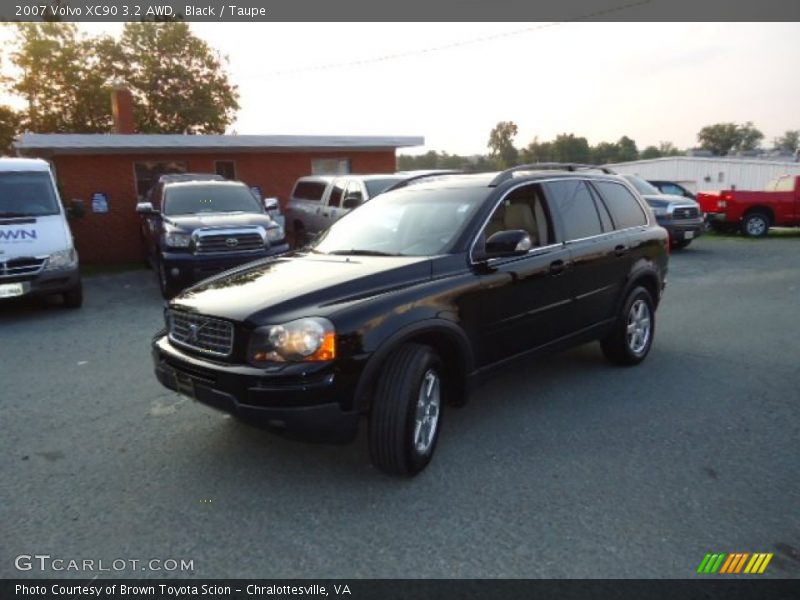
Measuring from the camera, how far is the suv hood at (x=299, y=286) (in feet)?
10.6

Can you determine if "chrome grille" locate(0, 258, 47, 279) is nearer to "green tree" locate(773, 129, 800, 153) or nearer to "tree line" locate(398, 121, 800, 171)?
"tree line" locate(398, 121, 800, 171)

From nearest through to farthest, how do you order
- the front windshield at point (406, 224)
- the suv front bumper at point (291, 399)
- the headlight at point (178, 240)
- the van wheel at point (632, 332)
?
1. the suv front bumper at point (291, 399)
2. the front windshield at point (406, 224)
3. the van wheel at point (632, 332)
4. the headlight at point (178, 240)

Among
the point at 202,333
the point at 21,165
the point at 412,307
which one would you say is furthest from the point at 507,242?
the point at 21,165

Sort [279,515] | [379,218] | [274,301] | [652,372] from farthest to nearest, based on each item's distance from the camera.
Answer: [652,372]
[379,218]
[274,301]
[279,515]

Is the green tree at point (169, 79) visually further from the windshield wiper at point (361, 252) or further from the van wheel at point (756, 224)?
the windshield wiper at point (361, 252)

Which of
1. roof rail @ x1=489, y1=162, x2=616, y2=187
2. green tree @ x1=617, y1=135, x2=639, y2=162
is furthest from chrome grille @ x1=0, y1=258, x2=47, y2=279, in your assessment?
green tree @ x1=617, y1=135, x2=639, y2=162

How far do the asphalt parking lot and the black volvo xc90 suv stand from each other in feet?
1.43

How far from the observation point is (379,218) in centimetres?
470

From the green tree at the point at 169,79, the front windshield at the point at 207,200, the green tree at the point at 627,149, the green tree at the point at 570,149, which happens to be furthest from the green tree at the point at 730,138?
the front windshield at the point at 207,200

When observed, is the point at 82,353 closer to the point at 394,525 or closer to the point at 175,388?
the point at 175,388

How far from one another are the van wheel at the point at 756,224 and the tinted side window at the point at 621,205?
50.3ft

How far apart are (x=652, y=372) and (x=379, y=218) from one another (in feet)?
9.61

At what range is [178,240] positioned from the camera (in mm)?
8844

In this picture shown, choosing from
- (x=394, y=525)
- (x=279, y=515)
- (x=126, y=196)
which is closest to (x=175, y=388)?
(x=279, y=515)
